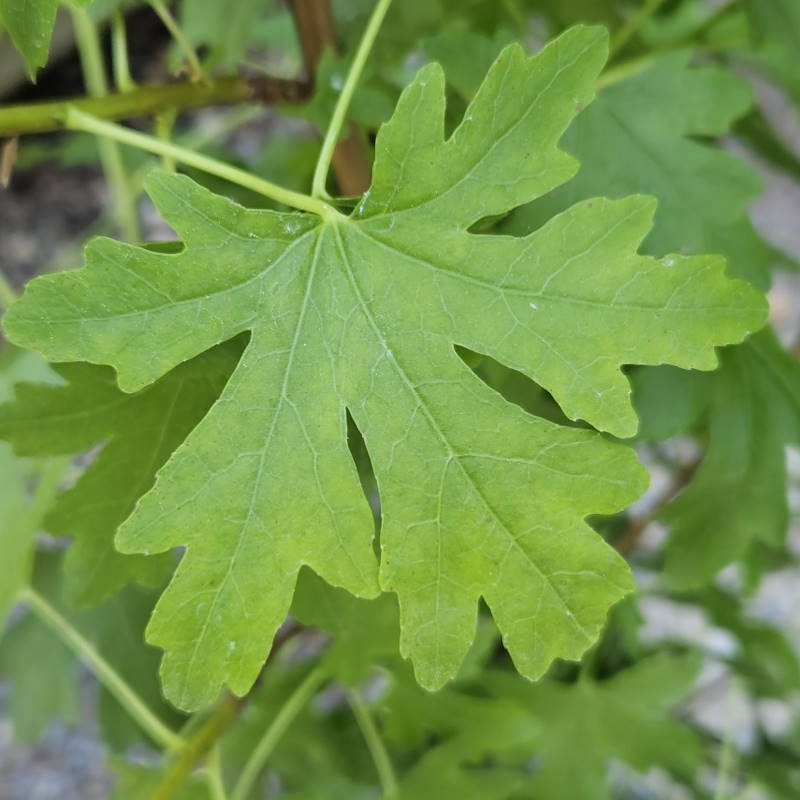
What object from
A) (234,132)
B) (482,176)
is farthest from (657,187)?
(234,132)

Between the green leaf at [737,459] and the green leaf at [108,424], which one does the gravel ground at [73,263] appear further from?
the green leaf at [108,424]

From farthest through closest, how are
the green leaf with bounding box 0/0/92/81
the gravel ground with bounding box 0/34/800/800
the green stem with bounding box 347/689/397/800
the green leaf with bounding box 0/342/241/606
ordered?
the gravel ground with bounding box 0/34/800/800
the green stem with bounding box 347/689/397/800
the green leaf with bounding box 0/342/241/606
the green leaf with bounding box 0/0/92/81

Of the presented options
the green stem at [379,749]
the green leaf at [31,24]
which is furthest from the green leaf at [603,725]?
the green leaf at [31,24]

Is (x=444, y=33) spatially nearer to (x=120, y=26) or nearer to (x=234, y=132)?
(x=120, y=26)

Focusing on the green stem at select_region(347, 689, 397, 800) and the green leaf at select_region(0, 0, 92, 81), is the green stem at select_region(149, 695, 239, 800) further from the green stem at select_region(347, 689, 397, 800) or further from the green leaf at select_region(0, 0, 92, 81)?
the green leaf at select_region(0, 0, 92, 81)

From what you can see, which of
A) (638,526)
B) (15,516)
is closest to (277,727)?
(15,516)

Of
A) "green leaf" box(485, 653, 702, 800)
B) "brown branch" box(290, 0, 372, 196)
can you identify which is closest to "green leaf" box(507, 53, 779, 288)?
"brown branch" box(290, 0, 372, 196)

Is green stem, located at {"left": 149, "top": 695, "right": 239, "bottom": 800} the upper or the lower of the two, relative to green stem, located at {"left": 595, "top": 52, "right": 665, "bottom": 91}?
lower

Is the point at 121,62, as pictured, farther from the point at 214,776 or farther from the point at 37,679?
the point at 37,679
